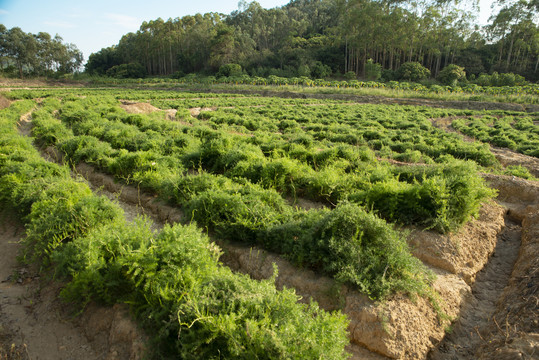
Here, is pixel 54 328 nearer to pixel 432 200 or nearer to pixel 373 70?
pixel 432 200

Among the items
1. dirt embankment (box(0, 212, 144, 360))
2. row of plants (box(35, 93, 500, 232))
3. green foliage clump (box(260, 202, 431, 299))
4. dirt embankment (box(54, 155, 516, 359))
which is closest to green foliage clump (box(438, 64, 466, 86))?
row of plants (box(35, 93, 500, 232))

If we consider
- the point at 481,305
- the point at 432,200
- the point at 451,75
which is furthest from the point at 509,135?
the point at 451,75

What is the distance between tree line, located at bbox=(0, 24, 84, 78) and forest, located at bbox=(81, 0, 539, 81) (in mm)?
8839

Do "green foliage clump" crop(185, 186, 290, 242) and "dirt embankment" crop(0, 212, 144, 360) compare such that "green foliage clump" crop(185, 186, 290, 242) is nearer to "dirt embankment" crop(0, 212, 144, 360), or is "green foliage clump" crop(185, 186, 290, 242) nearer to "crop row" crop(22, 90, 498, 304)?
"crop row" crop(22, 90, 498, 304)

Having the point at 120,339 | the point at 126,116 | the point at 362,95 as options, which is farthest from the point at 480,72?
the point at 120,339

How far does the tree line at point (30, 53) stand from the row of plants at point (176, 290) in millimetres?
80404

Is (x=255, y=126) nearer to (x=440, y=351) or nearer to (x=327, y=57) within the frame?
(x=440, y=351)

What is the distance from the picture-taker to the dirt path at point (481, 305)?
4379mm

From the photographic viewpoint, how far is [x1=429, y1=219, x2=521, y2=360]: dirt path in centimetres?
438

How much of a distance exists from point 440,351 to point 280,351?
2.74 m

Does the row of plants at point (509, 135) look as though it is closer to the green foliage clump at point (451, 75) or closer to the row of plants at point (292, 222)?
the row of plants at point (292, 222)

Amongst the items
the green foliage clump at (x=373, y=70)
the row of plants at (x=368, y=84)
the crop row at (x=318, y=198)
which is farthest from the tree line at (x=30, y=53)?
the crop row at (x=318, y=198)

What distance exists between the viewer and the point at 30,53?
71000 millimetres

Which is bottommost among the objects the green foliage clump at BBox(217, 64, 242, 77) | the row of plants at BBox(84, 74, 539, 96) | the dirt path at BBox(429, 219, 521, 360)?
the dirt path at BBox(429, 219, 521, 360)
